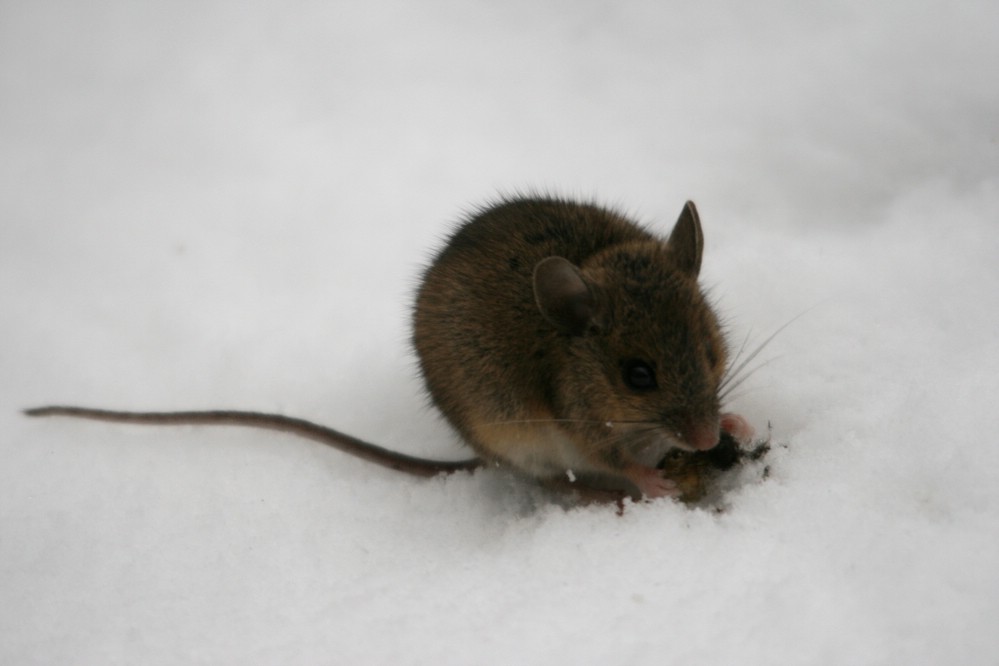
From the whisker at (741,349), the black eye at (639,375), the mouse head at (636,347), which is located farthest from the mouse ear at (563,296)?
the whisker at (741,349)

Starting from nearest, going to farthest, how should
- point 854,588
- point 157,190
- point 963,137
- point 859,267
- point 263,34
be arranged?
point 854,588 → point 859,267 → point 963,137 → point 157,190 → point 263,34

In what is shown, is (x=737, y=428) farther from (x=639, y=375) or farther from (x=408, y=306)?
(x=408, y=306)

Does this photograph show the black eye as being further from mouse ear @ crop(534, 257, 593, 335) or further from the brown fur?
mouse ear @ crop(534, 257, 593, 335)

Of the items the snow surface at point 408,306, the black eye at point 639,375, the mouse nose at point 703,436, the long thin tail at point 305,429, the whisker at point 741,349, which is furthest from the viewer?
the long thin tail at point 305,429

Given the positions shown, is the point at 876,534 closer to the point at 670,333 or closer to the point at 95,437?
the point at 670,333

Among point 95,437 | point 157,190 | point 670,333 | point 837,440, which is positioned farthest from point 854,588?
point 157,190

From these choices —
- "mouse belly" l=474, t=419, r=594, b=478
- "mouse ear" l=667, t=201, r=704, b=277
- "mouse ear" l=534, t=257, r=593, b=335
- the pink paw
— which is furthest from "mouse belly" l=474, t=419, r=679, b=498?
"mouse ear" l=667, t=201, r=704, b=277

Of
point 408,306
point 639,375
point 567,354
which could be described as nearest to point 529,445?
point 567,354

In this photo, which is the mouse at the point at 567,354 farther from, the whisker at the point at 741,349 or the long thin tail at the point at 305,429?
the whisker at the point at 741,349
